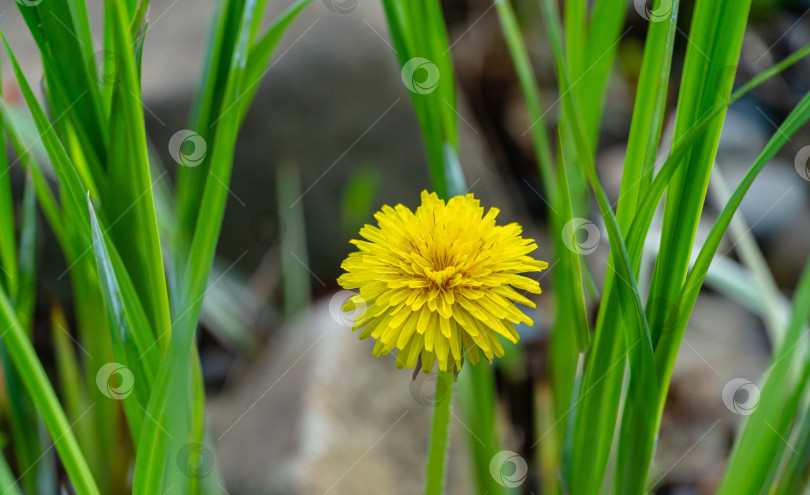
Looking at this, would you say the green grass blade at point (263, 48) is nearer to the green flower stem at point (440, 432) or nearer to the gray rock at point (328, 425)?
the green flower stem at point (440, 432)

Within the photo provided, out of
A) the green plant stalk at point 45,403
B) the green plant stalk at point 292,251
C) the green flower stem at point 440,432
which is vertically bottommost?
the green plant stalk at point 45,403

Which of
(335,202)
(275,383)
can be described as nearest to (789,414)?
(275,383)

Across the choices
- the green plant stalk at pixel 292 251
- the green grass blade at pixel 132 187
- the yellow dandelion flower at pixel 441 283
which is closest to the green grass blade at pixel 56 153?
the green grass blade at pixel 132 187

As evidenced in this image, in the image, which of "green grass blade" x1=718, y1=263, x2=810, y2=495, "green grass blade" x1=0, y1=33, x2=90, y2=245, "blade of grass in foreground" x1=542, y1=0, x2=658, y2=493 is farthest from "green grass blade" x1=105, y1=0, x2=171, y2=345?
"green grass blade" x1=718, y1=263, x2=810, y2=495

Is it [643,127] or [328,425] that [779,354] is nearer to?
[643,127]

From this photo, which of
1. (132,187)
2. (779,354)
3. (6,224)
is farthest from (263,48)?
(779,354)

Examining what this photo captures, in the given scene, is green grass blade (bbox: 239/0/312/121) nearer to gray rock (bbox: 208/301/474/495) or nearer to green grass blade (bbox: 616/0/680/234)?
green grass blade (bbox: 616/0/680/234)
